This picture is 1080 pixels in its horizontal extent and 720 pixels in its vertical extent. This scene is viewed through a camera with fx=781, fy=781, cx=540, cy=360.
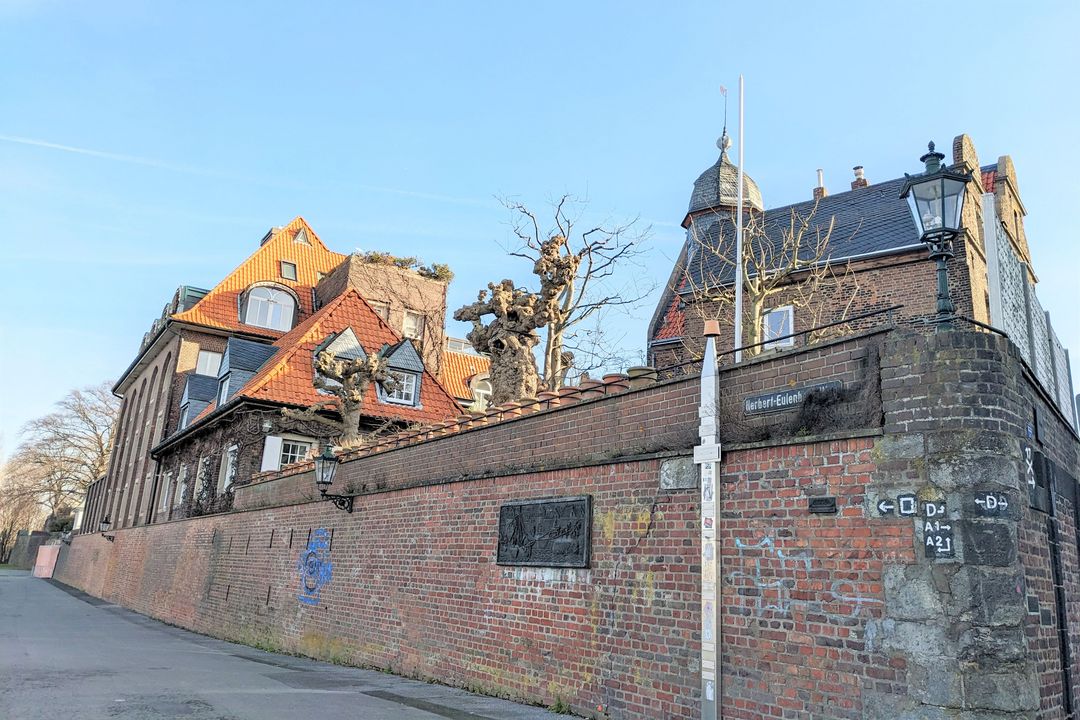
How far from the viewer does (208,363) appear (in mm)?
31625

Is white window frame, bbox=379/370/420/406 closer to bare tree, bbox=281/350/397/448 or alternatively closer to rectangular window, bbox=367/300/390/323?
bare tree, bbox=281/350/397/448

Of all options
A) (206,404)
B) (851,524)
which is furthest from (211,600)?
(851,524)

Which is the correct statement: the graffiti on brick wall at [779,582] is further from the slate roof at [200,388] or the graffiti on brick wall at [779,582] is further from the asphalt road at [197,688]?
the slate roof at [200,388]

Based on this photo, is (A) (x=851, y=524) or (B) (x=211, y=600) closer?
(A) (x=851, y=524)

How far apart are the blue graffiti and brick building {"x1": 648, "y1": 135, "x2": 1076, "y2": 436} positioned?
854cm

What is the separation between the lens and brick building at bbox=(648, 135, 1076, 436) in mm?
18406

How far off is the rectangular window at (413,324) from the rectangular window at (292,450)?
38.4 feet

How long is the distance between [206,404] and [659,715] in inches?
980

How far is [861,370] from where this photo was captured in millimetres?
6312

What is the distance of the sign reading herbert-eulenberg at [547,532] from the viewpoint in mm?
8531

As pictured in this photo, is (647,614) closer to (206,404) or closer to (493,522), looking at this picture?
(493,522)

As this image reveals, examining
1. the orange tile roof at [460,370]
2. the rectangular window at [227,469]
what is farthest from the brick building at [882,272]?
the rectangular window at [227,469]

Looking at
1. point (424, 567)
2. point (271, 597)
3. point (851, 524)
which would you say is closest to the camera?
point (851, 524)

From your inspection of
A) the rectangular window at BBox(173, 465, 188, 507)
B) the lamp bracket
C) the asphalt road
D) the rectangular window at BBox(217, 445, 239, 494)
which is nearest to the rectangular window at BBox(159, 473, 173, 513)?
the rectangular window at BBox(173, 465, 188, 507)
